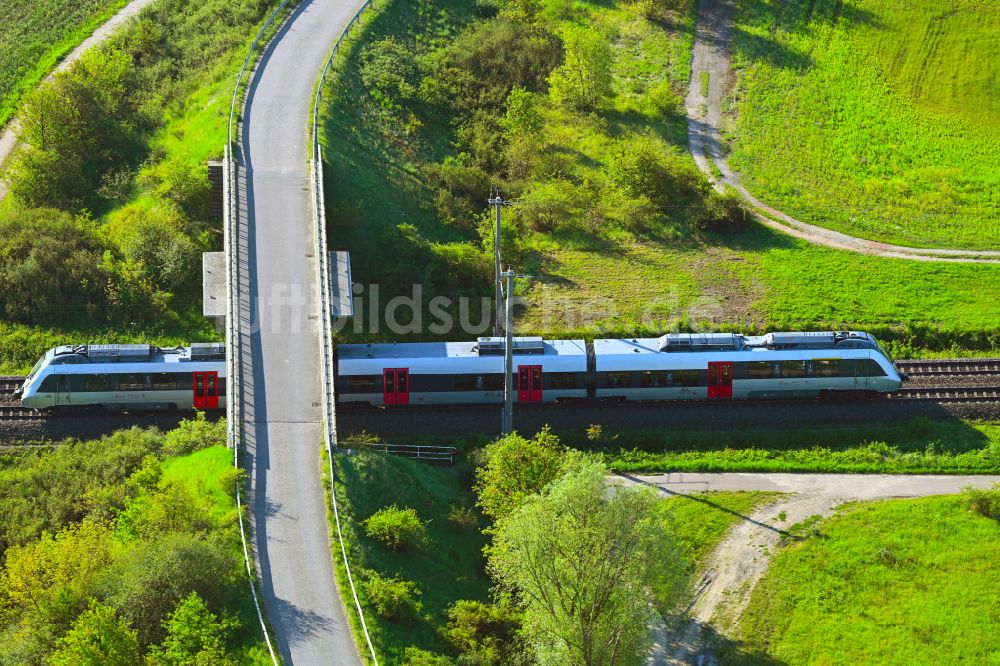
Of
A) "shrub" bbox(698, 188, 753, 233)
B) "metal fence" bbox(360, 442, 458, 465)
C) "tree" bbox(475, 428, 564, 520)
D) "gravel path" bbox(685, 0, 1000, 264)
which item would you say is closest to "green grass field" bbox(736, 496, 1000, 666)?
"tree" bbox(475, 428, 564, 520)

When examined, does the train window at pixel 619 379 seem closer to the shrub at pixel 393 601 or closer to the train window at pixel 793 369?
the train window at pixel 793 369

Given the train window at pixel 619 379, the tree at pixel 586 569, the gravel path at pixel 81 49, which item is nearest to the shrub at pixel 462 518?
the tree at pixel 586 569

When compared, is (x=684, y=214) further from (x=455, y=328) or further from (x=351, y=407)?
(x=351, y=407)

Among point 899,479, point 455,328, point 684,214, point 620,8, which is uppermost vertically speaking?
point 620,8

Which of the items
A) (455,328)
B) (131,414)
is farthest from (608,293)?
(131,414)

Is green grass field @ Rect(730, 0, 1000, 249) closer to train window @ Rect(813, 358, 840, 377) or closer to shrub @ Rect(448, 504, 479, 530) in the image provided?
train window @ Rect(813, 358, 840, 377)
